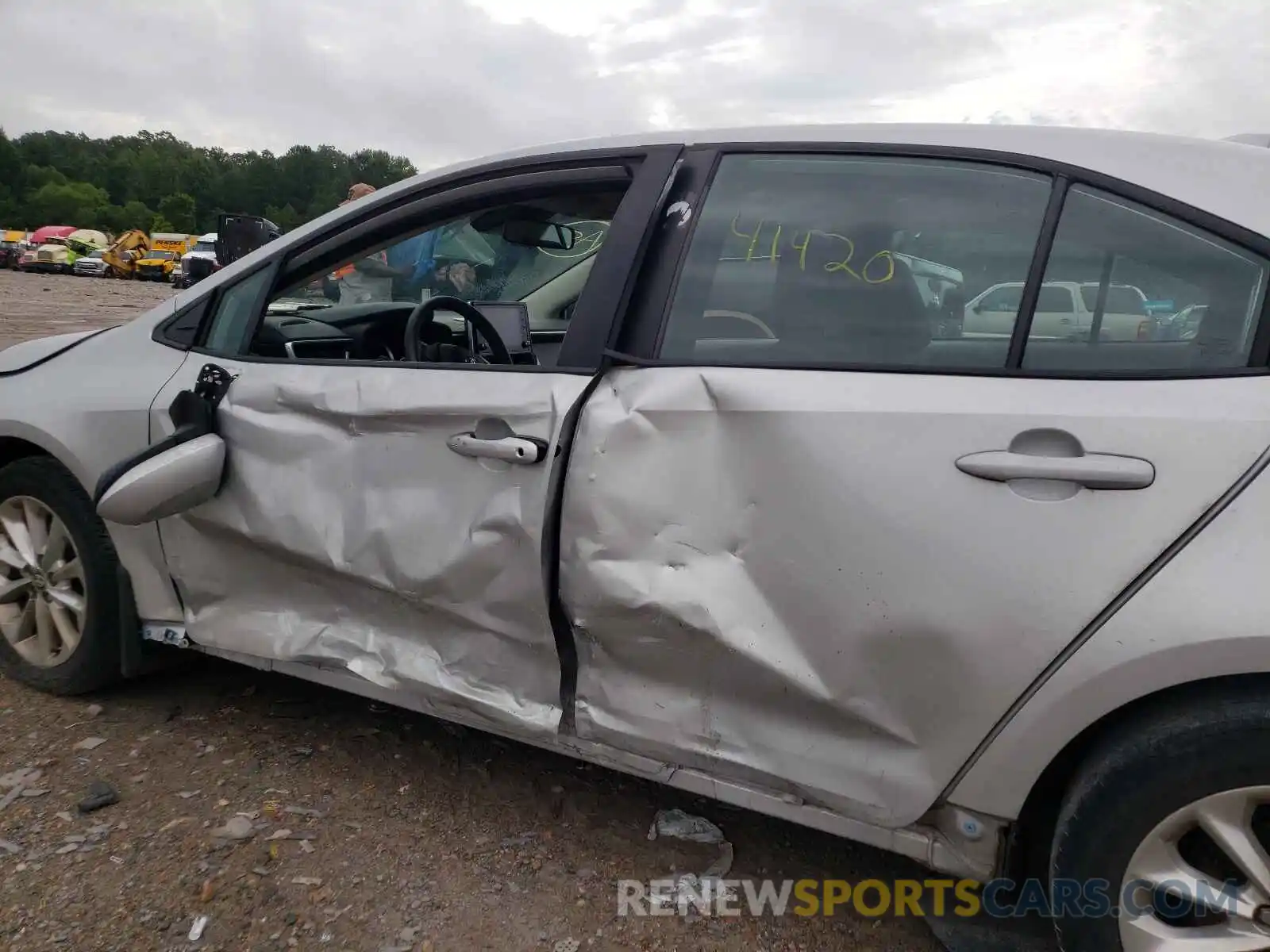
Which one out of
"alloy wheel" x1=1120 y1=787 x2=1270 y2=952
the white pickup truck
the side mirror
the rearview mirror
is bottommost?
"alloy wheel" x1=1120 y1=787 x2=1270 y2=952

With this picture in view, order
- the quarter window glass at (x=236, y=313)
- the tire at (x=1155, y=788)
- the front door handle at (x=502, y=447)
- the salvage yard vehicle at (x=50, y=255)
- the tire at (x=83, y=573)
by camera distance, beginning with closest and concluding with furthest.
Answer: the tire at (x=1155, y=788) → the front door handle at (x=502, y=447) → the quarter window glass at (x=236, y=313) → the tire at (x=83, y=573) → the salvage yard vehicle at (x=50, y=255)

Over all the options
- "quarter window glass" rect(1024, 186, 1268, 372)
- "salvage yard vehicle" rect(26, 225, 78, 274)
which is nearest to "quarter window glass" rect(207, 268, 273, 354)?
"quarter window glass" rect(1024, 186, 1268, 372)

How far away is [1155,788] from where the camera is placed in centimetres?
154

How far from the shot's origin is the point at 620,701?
6.72ft

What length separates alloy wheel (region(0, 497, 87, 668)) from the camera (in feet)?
9.38

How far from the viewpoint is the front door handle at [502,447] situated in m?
2.02

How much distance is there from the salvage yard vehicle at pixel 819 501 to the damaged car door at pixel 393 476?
10mm

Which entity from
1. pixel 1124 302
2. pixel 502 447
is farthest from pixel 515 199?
pixel 1124 302

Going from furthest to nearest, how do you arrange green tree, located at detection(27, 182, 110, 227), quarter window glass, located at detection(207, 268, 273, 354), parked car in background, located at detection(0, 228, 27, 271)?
1. green tree, located at detection(27, 182, 110, 227)
2. parked car in background, located at detection(0, 228, 27, 271)
3. quarter window glass, located at detection(207, 268, 273, 354)

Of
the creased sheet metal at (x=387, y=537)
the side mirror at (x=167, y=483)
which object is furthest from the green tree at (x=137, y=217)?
the creased sheet metal at (x=387, y=537)

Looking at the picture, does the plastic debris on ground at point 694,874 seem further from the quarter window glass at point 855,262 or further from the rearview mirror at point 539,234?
the rearview mirror at point 539,234

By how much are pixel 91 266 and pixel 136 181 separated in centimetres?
5036

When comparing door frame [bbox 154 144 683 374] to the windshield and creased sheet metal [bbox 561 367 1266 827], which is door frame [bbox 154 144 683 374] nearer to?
creased sheet metal [bbox 561 367 1266 827]

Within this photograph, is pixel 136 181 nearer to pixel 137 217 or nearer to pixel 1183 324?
pixel 137 217
